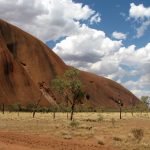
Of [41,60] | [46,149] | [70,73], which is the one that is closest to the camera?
[46,149]

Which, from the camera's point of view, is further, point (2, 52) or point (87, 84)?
point (87, 84)

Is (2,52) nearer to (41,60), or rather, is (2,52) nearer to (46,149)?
(41,60)

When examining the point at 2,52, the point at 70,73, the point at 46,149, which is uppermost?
the point at 2,52

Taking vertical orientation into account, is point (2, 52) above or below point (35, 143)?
above

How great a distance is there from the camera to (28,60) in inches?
6570

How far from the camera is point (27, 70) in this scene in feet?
526

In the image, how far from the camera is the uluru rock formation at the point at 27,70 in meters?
141

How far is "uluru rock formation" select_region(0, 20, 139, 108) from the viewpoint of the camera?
463 ft

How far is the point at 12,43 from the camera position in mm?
166500

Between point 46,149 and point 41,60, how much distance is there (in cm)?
15133

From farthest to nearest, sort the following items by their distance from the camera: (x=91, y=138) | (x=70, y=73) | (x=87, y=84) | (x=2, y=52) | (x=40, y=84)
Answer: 1. (x=87, y=84)
2. (x=40, y=84)
3. (x=2, y=52)
4. (x=70, y=73)
5. (x=91, y=138)

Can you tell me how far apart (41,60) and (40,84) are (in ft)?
54.1

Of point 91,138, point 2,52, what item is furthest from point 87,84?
point 91,138

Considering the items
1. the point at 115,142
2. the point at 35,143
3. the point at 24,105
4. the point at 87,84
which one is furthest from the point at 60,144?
the point at 87,84
